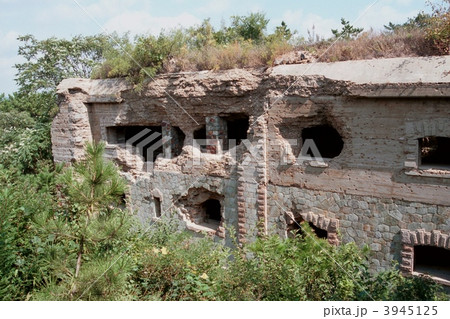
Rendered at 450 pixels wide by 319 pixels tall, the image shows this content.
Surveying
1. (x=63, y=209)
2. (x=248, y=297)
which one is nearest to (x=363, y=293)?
(x=248, y=297)

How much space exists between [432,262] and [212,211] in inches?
195

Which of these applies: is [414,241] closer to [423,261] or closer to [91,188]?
[423,261]

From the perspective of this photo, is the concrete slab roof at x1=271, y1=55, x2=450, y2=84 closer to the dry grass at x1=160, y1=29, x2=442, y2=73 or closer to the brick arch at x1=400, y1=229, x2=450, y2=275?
the dry grass at x1=160, y1=29, x2=442, y2=73

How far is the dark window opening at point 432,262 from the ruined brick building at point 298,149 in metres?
0.03

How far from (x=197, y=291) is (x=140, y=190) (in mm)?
5580

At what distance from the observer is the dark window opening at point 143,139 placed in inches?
411

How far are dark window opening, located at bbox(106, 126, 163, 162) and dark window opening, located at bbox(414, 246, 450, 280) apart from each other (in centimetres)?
649

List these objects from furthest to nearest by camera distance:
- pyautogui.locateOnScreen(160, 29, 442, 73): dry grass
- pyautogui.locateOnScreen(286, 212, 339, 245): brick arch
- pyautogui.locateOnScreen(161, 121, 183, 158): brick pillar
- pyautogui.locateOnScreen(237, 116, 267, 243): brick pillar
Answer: pyautogui.locateOnScreen(161, 121, 183, 158): brick pillar < pyautogui.locateOnScreen(237, 116, 267, 243): brick pillar < pyautogui.locateOnScreen(286, 212, 339, 245): brick arch < pyautogui.locateOnScreen(160, 29, 442, 73): dry grass

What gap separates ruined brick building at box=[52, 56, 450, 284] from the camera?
602 centimetres

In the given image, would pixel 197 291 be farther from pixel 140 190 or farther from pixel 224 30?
pixel 224 30

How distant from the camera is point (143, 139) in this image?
10.7 meters

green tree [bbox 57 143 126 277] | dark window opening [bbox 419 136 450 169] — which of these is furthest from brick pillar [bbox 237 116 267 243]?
green tree [bbox 57 143 126 277]

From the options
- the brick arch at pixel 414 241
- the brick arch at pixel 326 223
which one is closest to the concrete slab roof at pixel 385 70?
the brick arch at pixel 414 241

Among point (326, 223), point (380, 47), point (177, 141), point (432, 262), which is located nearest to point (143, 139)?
point (177, 141)
